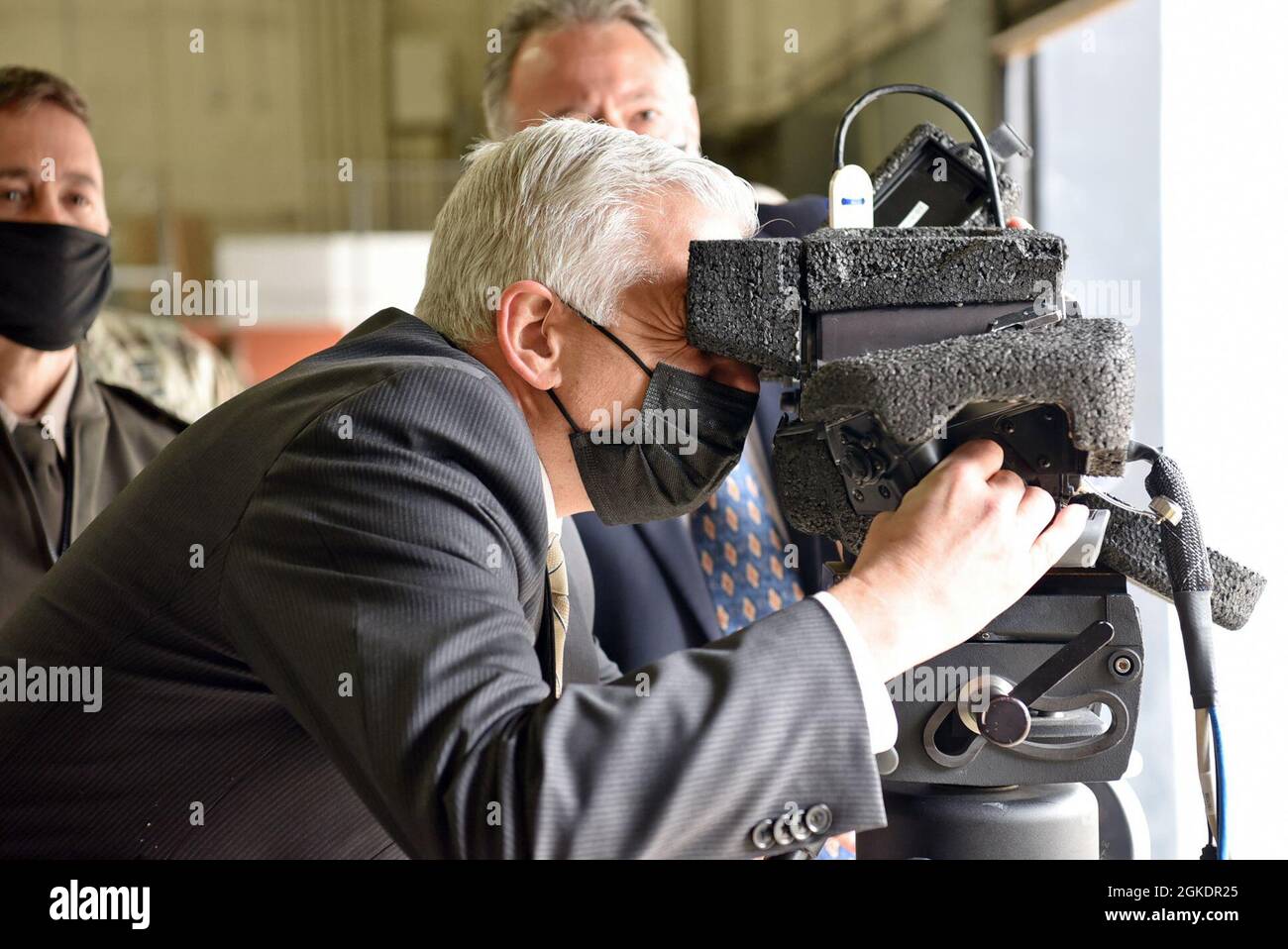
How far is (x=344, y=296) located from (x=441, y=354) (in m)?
4.69

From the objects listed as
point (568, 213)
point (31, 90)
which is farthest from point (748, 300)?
point (31, 90)

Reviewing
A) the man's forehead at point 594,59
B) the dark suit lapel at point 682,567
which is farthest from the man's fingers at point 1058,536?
the man's forehead at point 594,59

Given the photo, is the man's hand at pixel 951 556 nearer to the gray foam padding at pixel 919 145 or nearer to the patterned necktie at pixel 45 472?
the gray foam padding at pixel 919 145

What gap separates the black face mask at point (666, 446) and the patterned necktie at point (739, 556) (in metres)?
0.66

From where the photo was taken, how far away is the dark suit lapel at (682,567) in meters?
1.76

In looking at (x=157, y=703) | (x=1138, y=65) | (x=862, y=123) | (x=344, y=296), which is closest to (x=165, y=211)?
(x=344, y=296)

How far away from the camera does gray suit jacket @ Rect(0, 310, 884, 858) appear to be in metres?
0.77

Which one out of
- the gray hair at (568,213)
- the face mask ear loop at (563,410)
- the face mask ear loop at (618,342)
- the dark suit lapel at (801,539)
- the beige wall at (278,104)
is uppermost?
the beige wall at (278,104)

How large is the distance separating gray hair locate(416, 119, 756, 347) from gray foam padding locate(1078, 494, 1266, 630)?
0.41 metres

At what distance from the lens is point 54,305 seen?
212 centimetres

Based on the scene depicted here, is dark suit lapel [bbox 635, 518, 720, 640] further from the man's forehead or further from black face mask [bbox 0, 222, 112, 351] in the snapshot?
black face mask [bbox 0, 222, 112, 351]

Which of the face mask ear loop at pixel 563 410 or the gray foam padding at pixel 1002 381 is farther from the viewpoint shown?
the face mask ear loop at pixel 563 410

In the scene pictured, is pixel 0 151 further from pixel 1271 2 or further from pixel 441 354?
pixel 1271 2
